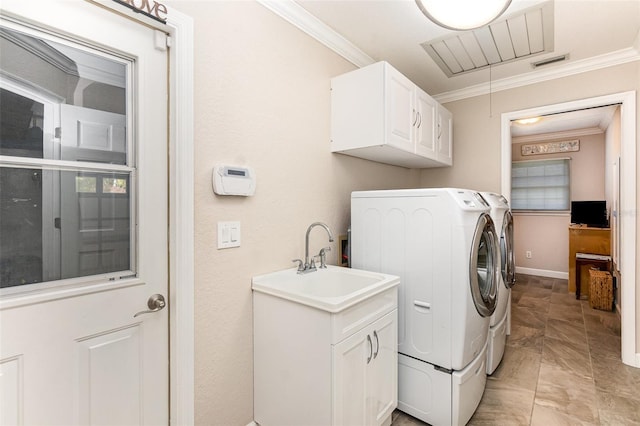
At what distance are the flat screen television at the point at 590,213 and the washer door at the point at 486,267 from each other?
12.1 feet

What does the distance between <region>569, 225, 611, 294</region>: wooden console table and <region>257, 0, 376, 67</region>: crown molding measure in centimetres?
434

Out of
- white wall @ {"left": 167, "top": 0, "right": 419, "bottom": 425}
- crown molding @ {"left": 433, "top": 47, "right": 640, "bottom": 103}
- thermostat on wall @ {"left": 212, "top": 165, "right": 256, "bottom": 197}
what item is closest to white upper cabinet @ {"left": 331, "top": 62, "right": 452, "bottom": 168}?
white wall @ {"left": 167, "top": 0, "right": 419, "bottom": 425}

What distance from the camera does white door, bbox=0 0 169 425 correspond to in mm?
1034

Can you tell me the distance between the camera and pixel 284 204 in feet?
6.20

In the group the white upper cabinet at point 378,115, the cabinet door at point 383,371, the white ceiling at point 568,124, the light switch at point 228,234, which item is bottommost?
the cabinet door at point 383,371

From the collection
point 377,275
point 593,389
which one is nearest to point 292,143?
point 377,275

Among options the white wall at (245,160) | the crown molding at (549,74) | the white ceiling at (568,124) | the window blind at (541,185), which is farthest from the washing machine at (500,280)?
the window blind at (541,185)

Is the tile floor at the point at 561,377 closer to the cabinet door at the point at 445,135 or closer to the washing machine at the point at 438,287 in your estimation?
the washing machine at the point at 438,287

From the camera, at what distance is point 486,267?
212cm

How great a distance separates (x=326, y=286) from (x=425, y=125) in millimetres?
1610

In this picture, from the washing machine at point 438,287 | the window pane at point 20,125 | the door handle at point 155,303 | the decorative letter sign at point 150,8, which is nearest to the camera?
the window pane at point 20,125

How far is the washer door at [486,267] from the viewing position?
1868 millimetres

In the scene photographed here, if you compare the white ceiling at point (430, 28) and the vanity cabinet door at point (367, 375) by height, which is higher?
the white ceiling at point (430, 28)

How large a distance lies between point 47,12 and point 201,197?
33.2 inches
